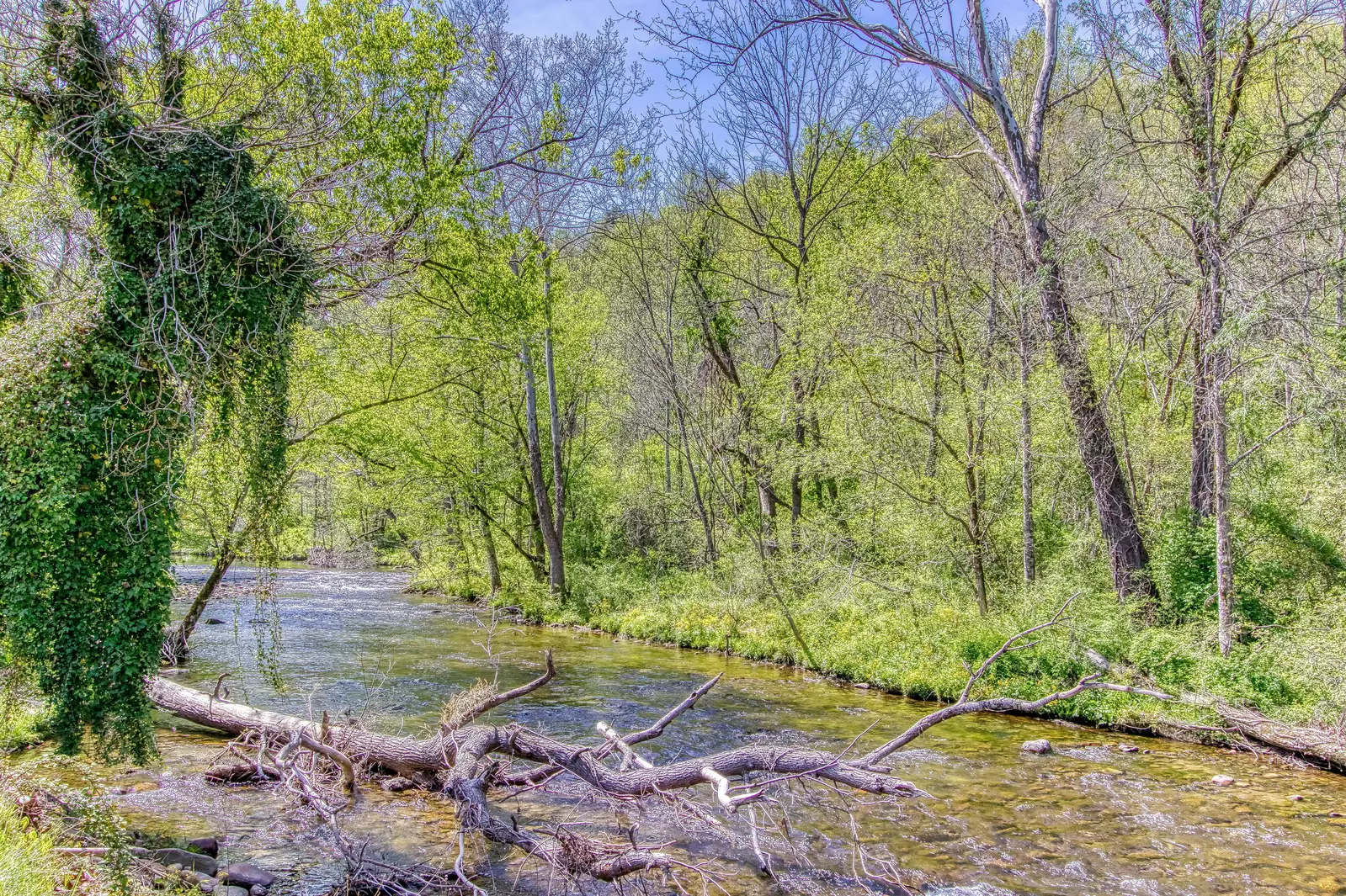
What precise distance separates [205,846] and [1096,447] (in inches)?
513

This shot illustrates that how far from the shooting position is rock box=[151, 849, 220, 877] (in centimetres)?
561

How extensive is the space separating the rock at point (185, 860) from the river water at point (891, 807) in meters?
0.50

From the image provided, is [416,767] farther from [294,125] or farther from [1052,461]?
[1052,461]

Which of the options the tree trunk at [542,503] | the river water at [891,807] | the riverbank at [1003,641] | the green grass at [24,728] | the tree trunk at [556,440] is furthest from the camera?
the tree trunk at [542,503]

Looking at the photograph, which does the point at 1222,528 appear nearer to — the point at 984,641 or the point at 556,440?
the point at 984,641

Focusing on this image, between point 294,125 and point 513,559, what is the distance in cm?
1850

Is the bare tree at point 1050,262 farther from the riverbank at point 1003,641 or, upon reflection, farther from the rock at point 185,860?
the rock at point 185,860

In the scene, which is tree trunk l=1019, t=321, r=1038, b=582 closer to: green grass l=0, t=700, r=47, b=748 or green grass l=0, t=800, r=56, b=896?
green grass l=0, t=800, r=56, b=896

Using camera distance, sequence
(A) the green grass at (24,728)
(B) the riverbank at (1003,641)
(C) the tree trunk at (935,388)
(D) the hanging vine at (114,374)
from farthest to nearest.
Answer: (C) the tree trunk at (935,388) < (B) the riverbank at (1003,641) < (A) the green grass at (24,728) < (D) the hanging vine at (114,374)

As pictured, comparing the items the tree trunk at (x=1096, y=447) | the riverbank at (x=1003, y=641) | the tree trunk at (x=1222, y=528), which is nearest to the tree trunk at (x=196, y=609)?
the riverbank at (x=1003, y=641)

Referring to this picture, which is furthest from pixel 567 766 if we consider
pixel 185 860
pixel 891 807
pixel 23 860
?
pixel 23 860

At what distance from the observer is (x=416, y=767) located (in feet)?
25.1

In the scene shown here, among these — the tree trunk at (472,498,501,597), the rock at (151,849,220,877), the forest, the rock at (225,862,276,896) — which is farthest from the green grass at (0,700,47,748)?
the tree trunk at (472,498,501,597)

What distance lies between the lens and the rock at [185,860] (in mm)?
5613
